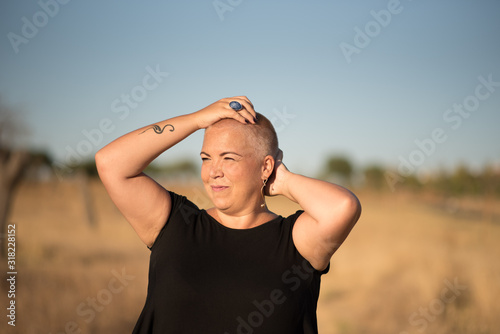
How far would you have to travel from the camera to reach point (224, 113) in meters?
2.18

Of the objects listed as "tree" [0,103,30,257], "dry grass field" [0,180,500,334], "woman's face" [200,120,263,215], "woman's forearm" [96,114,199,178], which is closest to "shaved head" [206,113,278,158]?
"woman's face" [200,120,263,215]

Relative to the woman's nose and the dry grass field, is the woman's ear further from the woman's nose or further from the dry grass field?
the dry grass field

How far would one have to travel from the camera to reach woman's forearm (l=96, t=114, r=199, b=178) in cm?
215

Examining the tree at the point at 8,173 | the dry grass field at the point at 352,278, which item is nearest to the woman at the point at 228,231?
the dry grass field at the point at 352,278

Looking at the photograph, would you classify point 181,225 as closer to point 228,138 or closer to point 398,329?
point 228,138

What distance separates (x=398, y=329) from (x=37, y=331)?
6.72 m

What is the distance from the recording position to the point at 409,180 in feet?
71.6

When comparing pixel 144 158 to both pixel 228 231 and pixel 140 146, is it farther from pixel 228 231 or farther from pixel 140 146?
pixel 228 231

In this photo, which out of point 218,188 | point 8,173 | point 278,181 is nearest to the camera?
point 218,188

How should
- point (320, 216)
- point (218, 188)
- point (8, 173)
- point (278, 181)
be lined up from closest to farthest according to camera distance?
point (320, 216)
point (218, 188)
point (278, 181)
point (8, 173)

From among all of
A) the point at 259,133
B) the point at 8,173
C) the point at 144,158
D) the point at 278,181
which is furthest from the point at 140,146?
the point at 8,173

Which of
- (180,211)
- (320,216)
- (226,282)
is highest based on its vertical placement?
(180,211)

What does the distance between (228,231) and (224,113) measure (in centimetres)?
59

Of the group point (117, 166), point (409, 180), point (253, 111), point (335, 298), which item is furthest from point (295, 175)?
point (409, 180)
